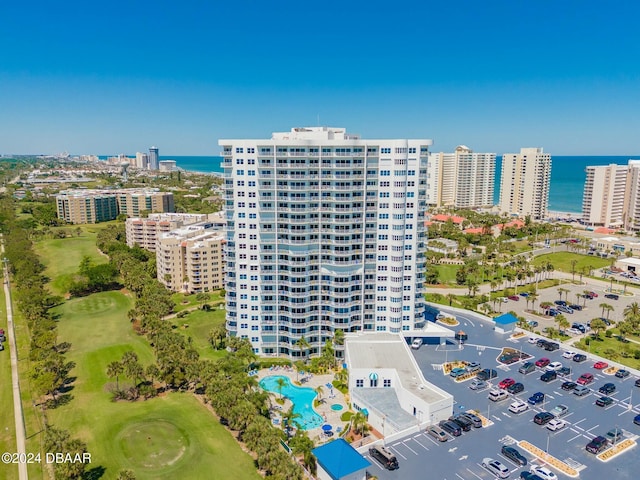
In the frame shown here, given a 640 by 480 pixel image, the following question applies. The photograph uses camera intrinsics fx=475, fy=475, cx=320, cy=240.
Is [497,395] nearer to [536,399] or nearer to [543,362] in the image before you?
[536,399]

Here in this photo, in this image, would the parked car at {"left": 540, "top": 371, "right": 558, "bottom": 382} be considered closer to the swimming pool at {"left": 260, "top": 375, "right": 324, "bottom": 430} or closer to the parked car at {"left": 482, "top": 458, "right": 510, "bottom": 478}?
the parked car at {"left": 482, "top": 458, "right": 510, "bottom": 478}

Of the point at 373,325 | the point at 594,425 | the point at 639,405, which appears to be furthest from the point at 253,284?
the point at 639,405

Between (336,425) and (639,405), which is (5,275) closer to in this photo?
(336,425)

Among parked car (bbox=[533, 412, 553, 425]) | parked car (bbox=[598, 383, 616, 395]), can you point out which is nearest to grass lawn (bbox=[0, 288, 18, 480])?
parked car (bbox=[533, 412, 553, 425])

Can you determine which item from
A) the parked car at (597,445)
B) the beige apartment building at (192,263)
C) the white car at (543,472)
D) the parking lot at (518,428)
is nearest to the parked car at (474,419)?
the parking lot at (518,428)

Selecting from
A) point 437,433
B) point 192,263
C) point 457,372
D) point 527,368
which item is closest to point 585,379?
point 527,368

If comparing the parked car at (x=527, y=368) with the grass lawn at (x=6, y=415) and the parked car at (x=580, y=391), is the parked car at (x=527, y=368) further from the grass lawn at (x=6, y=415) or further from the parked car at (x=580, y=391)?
the grass lawn at (x=6, y=415)
